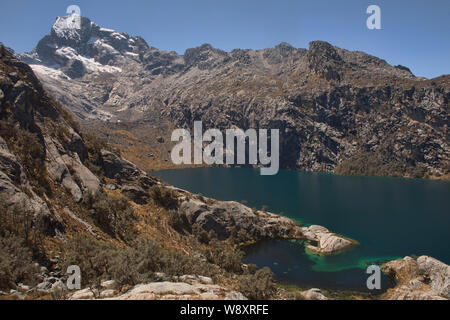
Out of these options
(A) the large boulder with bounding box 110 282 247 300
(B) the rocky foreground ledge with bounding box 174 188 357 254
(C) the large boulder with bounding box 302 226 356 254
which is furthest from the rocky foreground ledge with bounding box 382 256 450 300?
(A) the large boulder with bounding box 110 282 247 300

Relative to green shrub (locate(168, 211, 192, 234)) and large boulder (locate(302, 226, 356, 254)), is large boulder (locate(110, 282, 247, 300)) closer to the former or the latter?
green shrub (locate(168, 211, 192, 234))

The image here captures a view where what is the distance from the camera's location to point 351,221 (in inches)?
3184

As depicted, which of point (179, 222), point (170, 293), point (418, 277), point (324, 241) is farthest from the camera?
point (324, 241)

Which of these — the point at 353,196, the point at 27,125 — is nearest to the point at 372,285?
the point at 27,125

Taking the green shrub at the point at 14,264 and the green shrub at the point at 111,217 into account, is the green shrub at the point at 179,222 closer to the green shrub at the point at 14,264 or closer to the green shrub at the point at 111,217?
the green shrub at the point at 111,217

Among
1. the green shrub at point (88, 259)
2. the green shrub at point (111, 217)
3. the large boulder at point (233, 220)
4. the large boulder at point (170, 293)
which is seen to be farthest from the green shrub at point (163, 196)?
the large boulder at point (170, 293)

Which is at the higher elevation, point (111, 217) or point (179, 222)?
point (111, 217)

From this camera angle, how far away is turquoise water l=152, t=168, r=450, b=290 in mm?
51925

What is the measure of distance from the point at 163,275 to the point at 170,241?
77.7 ft

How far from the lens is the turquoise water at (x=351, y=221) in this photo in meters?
51.9

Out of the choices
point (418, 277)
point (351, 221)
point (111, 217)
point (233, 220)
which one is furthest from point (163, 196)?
point (351, 221)

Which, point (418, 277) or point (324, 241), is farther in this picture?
point (324, 241)

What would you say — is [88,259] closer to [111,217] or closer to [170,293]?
[170,293]

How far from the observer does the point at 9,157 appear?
24.7m
